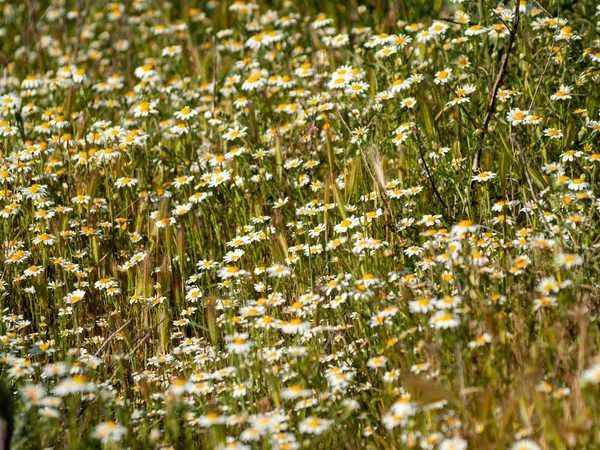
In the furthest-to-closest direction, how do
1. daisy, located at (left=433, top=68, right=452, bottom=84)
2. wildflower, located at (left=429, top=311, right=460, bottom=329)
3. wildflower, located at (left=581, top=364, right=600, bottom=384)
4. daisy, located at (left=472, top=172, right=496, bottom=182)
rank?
daisy, located at (left=433, top=68, right=452, bottom=84), daisy, located at (left=472, top=172, right=496, bottom=182), wildflower, located at (left=429, top=311, right=460, bottom=329), wildflower, located at (left=581, top=364, right=600, bottom=384)

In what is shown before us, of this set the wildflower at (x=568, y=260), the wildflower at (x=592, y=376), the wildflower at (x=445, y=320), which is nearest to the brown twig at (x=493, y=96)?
the wildflower at (x=568, y=260)

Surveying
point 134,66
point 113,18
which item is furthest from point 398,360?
→ point 113,18

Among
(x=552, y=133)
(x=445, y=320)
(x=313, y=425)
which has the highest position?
(x=552, y=133)

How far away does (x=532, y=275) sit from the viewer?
2.49 metres

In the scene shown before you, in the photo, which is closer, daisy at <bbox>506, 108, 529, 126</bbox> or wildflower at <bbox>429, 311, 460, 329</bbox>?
wildflower at <bbox>429, 311, 460, 329</bbox>

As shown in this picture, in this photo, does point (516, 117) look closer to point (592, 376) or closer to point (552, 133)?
point (552, 133)

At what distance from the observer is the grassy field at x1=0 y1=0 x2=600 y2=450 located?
222 cm

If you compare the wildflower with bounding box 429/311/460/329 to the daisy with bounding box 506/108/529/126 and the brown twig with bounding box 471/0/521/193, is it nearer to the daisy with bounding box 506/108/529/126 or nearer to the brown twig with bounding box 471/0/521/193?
the brown twig with bounding box 471/0/521/193

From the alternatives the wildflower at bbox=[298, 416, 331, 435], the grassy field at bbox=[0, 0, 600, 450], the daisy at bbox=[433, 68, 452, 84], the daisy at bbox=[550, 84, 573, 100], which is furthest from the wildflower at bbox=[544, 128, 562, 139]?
the wildflower at bbox=[298, 416, 331, 435]

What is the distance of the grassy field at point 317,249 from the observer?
2219 mm

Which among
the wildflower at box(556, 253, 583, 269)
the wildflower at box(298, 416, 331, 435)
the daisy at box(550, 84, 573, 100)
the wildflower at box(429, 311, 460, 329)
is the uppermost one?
the daisy at box(550, 84, 573, 100)

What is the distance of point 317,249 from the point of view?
309cm

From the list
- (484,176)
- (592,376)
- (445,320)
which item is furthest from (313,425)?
(484,176)

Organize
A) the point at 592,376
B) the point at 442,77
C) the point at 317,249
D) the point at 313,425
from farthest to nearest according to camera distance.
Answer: the point at 442,77 < the point at 317,249 < the point at 313,425 < the point at 592,376
